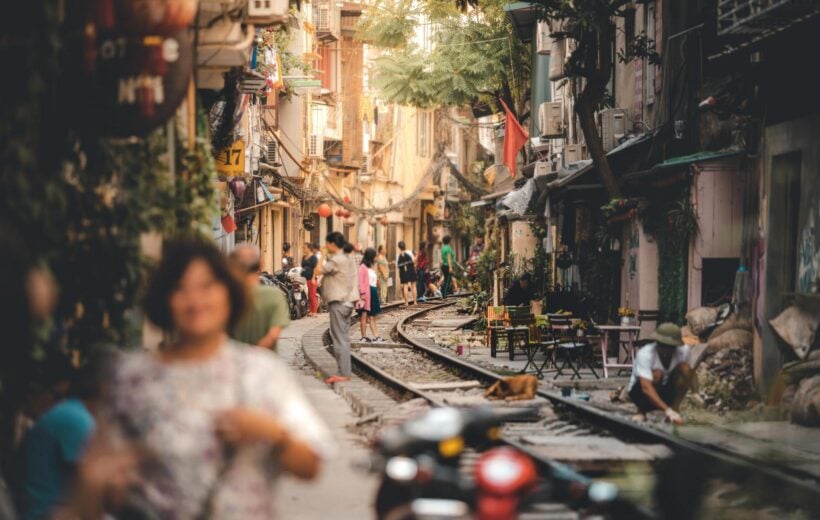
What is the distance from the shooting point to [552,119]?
35906 mm

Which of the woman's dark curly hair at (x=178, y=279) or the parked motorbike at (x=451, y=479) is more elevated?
the woman's dark curly hair at (x=178, y=279)

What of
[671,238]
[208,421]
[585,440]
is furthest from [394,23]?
[208,421]

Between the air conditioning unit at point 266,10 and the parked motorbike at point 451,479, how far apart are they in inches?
406

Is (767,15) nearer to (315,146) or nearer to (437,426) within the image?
(437,426)

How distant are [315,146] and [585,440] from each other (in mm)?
39068

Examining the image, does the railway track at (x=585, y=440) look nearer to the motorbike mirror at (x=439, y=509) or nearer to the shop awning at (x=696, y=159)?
the motorbike mirror at (x=439, y=509)

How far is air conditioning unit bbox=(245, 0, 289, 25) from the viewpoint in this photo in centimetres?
1580

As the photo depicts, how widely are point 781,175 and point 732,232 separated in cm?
221

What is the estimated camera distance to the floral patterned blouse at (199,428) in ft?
15.9

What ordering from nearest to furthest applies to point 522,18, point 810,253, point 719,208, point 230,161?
point 810,253 < point 719,208 < point 230,161 < point 522,18

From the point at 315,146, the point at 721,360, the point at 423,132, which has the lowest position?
the point at 721,360

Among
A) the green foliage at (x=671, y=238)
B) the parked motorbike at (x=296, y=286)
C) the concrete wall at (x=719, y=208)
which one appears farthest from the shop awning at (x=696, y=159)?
the parked motorbike at (x=296, y=286)

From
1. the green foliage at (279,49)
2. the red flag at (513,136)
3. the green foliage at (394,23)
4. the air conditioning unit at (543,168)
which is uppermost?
the green foliage at (394,23)

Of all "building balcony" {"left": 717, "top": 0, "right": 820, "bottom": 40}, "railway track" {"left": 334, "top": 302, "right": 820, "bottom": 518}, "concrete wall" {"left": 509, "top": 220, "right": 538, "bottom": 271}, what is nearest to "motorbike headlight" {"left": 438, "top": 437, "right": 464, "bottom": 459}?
"railway track" {"left": 334, "top": 302, "right": 820, "bottom": 518}
